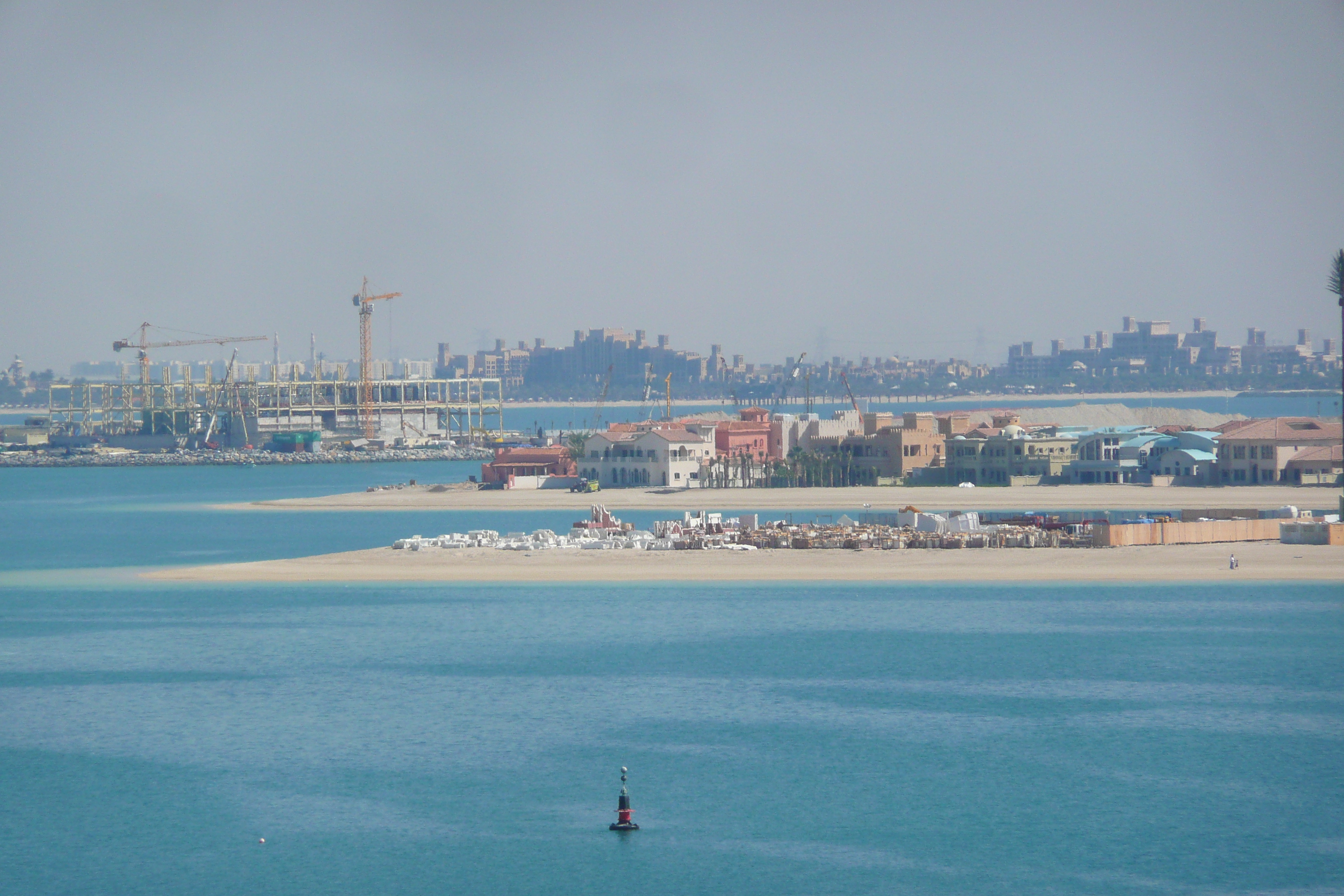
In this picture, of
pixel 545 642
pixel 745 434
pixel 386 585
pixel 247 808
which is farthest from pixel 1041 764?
pixel 745 434

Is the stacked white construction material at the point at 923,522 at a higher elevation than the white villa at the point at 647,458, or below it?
below

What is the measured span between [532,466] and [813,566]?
6057 cm

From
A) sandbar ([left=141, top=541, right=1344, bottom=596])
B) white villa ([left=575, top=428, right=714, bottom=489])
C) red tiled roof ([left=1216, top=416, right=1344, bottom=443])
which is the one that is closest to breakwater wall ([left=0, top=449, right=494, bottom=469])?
white villa ([left=575, top=428, right=714, bottom=489])

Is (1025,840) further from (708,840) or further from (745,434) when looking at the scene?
(745,434)

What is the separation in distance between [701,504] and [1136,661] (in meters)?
58.5

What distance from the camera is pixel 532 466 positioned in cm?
12838

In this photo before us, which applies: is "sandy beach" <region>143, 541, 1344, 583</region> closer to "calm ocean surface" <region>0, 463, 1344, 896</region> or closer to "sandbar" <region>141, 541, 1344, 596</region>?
"sandbar" <region>141, 541, 1344, 596</region>

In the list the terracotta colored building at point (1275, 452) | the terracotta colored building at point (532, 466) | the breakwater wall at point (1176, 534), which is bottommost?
the breakwater wall at point (1176, 534)

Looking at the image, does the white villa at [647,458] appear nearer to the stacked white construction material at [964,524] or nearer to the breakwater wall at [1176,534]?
the stacked white construction material at [964,524]

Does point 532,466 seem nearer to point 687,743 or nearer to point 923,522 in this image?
point 923,522

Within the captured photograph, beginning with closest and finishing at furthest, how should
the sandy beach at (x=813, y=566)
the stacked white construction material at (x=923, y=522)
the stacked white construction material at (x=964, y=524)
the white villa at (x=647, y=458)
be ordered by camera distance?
the sandy beach at (x=813, y=566), the stacked white construction material at (x=964, y=524), the stacked white construction material at (x=923, y=522), the white villa at (x=647, y=458)

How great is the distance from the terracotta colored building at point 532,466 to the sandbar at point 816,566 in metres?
51.6

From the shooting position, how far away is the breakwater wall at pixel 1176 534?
72.8m

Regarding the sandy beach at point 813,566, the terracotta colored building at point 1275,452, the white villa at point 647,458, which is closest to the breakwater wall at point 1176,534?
the sandy beach at point 813,566
